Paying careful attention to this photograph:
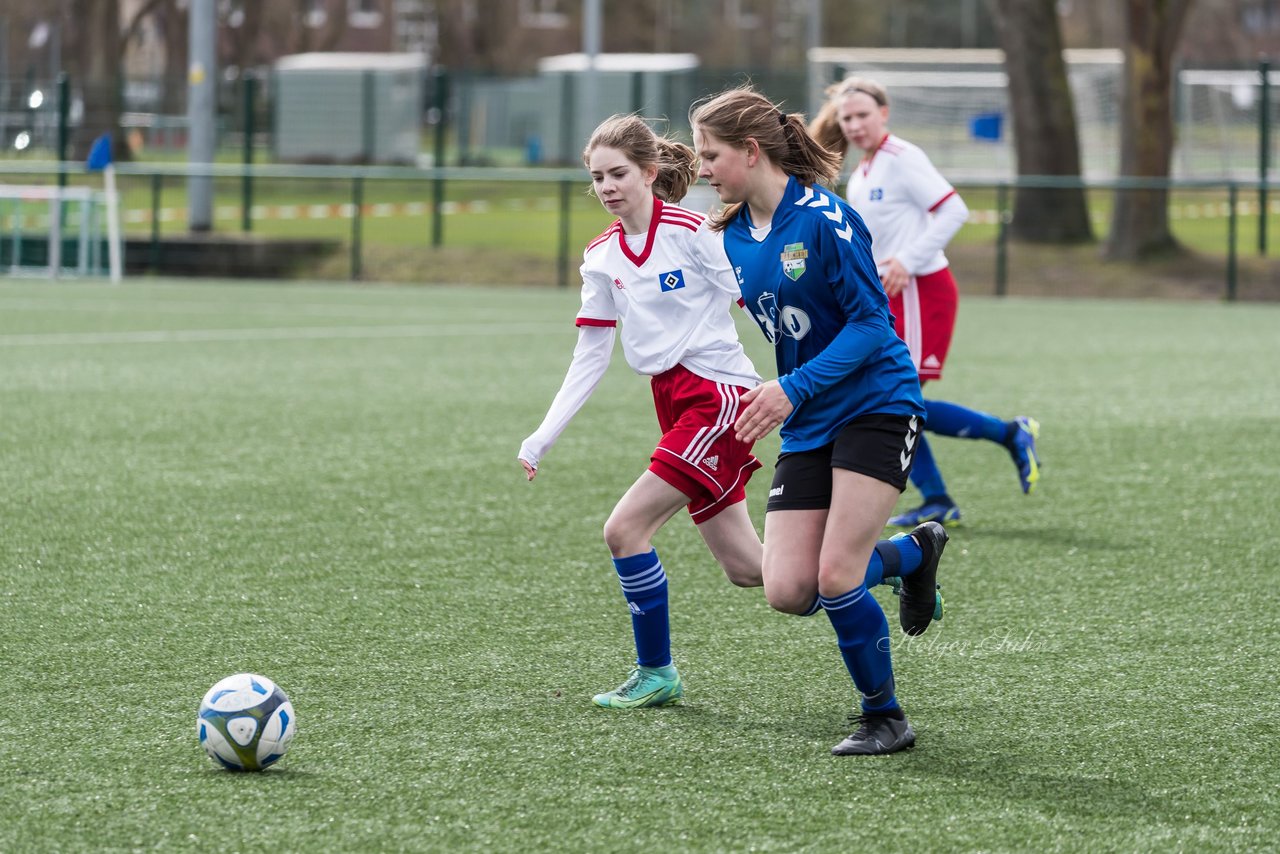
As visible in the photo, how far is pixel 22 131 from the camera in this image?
27703mm

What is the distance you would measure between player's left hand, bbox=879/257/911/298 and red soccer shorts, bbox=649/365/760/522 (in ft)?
8.85

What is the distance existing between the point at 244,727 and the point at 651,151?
1868mm

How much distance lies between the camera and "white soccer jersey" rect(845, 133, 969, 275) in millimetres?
7602

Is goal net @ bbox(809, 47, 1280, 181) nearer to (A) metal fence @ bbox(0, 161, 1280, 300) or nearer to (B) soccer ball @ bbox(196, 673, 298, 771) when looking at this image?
(A) metal fence @ bbox(0, 161, 1280, 300)

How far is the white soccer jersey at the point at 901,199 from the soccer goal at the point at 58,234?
684 inches

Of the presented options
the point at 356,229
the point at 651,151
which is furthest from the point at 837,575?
the point at 356,229

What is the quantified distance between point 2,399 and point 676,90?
23136 millimetres

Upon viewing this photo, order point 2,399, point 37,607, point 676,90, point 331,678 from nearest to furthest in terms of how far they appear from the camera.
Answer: point 331,678
point 37,607
point 2,399
point 676,90

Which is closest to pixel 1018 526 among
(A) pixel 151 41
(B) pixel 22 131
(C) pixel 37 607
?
(C) pixel 37 607

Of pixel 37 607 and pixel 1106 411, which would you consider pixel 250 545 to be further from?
pixel 1106 411

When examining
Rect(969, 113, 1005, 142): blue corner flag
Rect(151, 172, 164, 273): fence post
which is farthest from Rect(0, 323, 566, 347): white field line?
Rect(969, 113, 1005, 142): blue corner flag

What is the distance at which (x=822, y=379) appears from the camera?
407 centimetres

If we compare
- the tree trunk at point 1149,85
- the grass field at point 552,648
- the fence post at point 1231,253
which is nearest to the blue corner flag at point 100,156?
Result: the grass field at point 552,648

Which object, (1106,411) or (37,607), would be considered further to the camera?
(1106,411)
